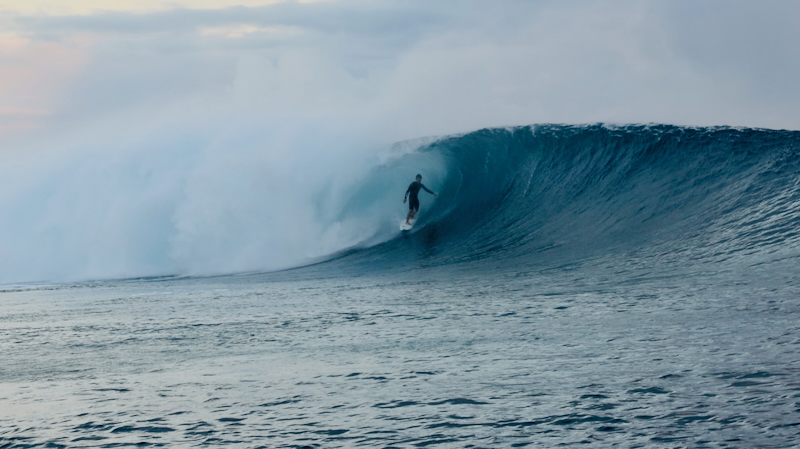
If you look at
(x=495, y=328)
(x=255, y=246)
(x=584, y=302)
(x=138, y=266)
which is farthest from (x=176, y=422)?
(x=138, y=266)

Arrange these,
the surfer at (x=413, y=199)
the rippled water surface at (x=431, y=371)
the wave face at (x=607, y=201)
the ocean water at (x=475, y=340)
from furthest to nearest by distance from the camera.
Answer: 1. the surfer at (x=413, y=199)
2. the wave face at (x=607, y=201)
3. the ocean water at (x=475, y=340)
4. the rippled water surface at (x=431, y=371)

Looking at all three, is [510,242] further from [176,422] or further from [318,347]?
[176,422]

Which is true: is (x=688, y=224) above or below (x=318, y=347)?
above

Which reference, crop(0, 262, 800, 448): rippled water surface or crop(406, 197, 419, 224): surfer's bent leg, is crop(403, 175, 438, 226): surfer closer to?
crop(406, 197, 419, 224): surfer's bent leg

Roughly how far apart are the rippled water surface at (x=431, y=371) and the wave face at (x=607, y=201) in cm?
232

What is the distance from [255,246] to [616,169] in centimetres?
739

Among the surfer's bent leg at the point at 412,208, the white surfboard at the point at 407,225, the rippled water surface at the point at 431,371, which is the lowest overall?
the rippled water surface at the point at 431,371

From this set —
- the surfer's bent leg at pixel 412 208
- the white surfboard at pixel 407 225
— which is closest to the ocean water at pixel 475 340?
the white surfboard at pixel 407 225

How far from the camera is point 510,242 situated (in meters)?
12.3

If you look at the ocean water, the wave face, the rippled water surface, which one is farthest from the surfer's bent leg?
the rippled water surface

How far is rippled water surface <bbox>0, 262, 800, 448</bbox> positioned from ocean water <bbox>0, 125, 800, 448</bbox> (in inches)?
0.8

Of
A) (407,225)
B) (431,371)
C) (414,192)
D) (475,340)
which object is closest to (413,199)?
(414,192)

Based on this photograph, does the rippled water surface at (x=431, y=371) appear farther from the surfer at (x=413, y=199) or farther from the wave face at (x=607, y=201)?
the surfer at (x=413, y=199)

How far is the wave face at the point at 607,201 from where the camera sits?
1008 cm
